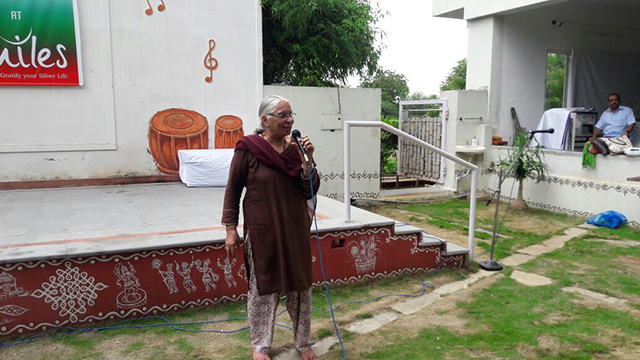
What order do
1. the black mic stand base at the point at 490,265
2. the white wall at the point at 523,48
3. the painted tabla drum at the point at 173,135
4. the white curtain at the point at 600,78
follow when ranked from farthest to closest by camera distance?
the white curtain at the point at 600,78 → the white wall at the point at 523,48 → the painted tabla drum at the point at 173,135 → the black mic stand base at the point at 490,265

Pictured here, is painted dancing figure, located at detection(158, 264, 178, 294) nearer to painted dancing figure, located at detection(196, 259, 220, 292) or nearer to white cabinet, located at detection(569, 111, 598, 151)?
painted dancing figure, located at detection(196, 259, 220, 292)

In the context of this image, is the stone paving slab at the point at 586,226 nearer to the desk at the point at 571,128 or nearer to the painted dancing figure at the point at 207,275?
the desk at the point at 571,128

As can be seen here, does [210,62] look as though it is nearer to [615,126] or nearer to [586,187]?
[586,187]

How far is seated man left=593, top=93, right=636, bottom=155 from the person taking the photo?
7.29 metres

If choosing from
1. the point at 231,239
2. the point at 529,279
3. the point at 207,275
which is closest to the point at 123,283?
the point at 207,275

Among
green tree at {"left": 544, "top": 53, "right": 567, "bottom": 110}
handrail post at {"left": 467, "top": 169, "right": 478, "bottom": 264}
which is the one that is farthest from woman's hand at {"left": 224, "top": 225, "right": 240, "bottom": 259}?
green tree at {"left": 544, "top": 53, "right": 567, "bottom": 110}

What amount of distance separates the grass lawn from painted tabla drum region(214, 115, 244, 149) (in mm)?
3788

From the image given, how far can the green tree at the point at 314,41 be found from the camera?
862 cm

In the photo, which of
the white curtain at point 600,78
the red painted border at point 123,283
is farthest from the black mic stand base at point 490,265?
the white curtain at point 600,78

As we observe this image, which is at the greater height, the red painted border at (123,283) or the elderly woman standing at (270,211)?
the elderly woman standing at (270,211)

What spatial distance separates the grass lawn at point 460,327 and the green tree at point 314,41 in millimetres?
5483

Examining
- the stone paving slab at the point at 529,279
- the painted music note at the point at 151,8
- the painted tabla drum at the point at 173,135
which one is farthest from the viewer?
the painted tabla drum at the point at 173,135

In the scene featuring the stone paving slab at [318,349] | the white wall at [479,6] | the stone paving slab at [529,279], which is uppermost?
the white wall at [479,6]

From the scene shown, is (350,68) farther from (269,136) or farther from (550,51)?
(269,136)
